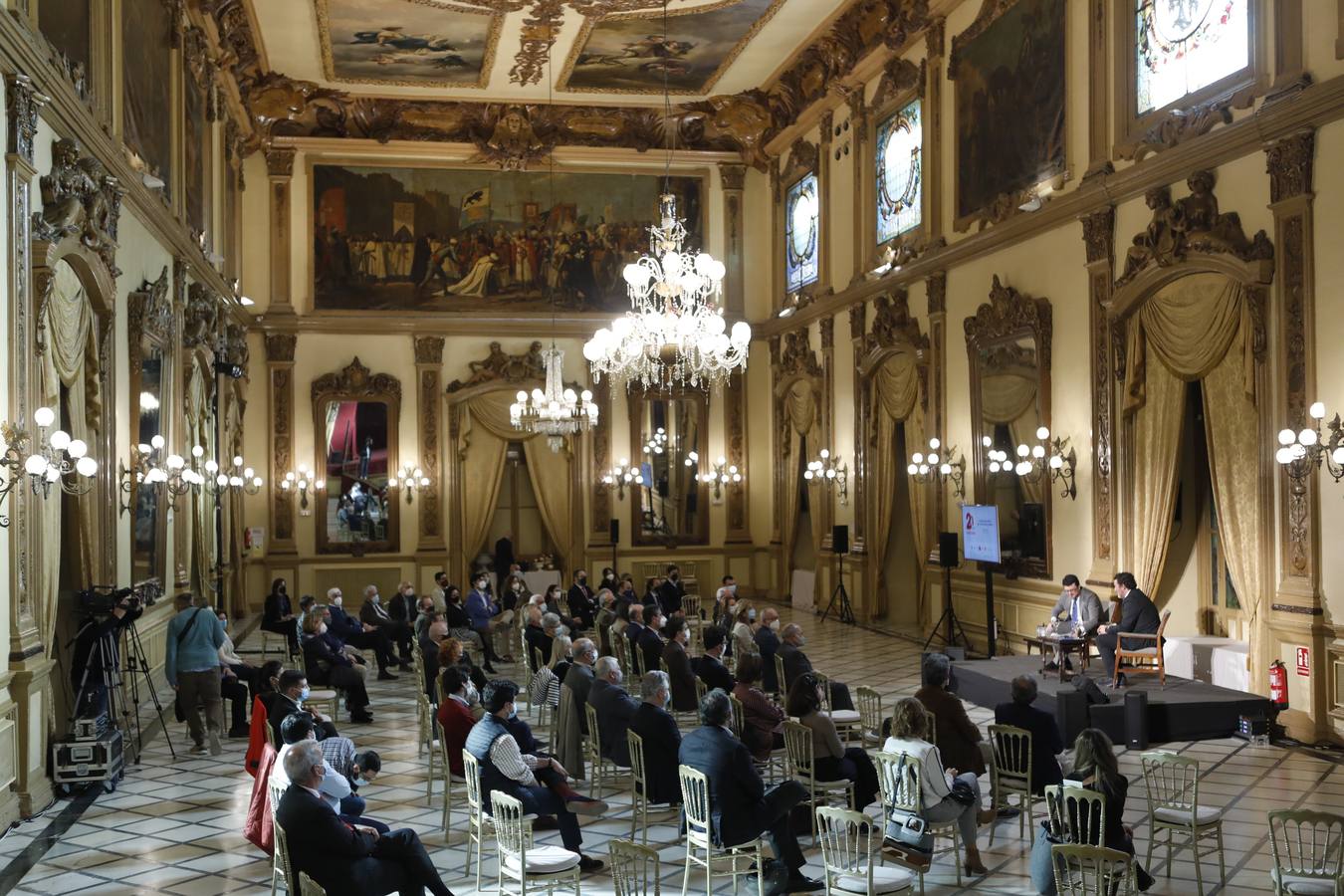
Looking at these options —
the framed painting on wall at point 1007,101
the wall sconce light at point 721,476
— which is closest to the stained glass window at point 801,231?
the wall sconce light at point 721,476

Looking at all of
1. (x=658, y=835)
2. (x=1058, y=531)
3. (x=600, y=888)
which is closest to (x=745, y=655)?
(x=658, y=835)

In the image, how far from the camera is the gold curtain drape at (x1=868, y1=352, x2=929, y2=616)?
18.3 metres

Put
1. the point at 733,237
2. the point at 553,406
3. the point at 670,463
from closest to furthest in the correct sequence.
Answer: the point at 553,406 → the point at 670,463 → the point at 733,237

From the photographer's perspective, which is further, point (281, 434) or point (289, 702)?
point (281, 434)

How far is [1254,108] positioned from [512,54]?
13148 millimetres

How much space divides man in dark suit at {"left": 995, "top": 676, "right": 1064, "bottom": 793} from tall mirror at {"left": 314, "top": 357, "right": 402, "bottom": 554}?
57.4ft

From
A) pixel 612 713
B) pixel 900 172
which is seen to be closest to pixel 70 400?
pixel 612 713

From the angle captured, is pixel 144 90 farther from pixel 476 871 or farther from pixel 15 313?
pixel 476 871

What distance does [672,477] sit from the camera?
25.2 meters

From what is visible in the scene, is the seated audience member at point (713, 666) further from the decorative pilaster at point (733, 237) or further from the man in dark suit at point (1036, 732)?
the decorative pilaster at point (733, 237)

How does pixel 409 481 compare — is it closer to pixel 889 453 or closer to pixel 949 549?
pixel 889 453

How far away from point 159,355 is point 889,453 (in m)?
10.5

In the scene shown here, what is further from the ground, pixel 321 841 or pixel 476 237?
pixel 476 237

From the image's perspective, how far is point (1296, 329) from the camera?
1076cm
